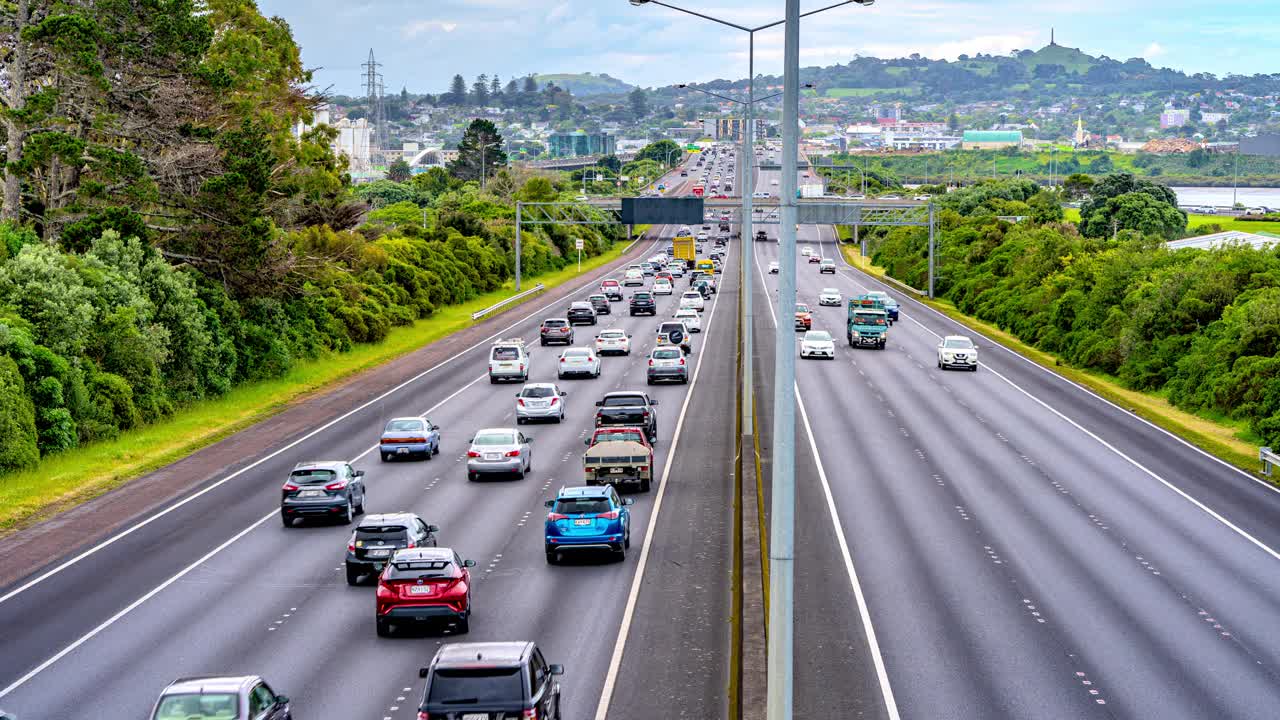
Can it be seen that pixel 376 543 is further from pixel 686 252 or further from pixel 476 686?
pixel 686 252

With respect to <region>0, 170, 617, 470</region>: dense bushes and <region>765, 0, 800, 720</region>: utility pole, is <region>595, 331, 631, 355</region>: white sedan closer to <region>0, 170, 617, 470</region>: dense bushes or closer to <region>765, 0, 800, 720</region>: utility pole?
<region>0, 170, 617, 470</region>: dense bushes

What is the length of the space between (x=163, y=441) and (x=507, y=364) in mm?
16491

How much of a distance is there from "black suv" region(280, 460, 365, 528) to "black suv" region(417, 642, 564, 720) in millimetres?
16984

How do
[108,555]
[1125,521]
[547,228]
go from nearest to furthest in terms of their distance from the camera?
[108,555], [1125,521], [547,228]

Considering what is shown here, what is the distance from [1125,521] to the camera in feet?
112

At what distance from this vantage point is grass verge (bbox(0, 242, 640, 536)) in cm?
3819

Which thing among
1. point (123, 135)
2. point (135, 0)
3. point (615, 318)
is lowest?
point (615, 318)

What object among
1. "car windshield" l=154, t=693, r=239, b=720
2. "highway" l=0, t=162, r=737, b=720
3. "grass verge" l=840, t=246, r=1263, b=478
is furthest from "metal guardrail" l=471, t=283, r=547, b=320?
"car windshield" l=154, t=693, r=239, b=720

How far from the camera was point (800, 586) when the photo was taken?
91.6 feet

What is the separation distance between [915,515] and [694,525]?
5.26 m

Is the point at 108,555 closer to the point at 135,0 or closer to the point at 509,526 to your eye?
the point at 509,526

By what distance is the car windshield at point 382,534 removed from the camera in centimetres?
2781

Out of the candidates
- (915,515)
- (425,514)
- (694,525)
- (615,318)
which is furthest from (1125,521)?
(615,318)

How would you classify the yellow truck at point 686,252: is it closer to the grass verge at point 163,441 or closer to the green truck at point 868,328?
the grass verge at point 163,441
